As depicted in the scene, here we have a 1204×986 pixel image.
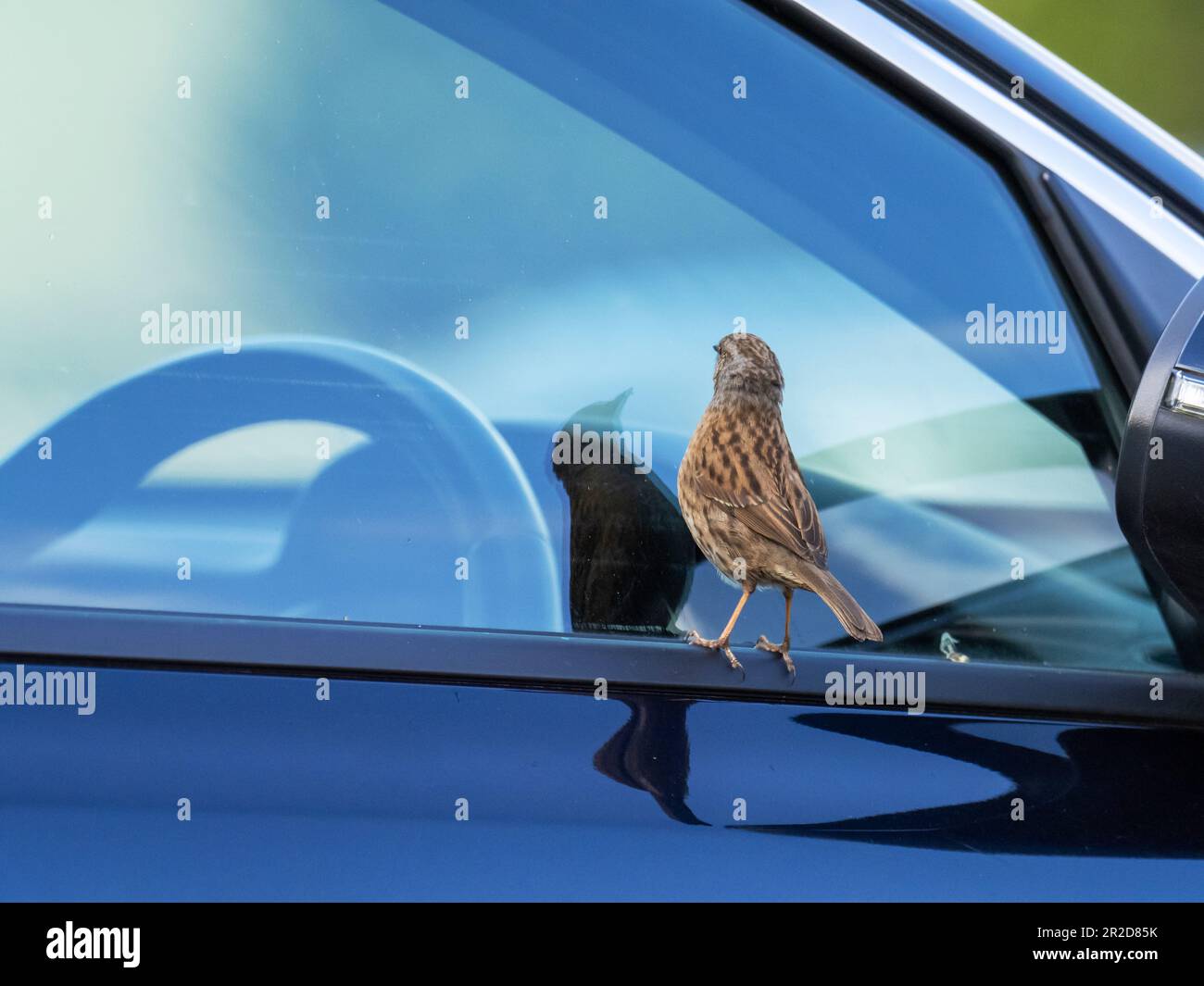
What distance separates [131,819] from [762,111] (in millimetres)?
1257

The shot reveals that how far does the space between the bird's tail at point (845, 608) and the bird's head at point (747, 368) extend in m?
0.25

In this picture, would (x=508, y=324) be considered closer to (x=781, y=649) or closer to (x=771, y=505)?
(x=771, y=505)

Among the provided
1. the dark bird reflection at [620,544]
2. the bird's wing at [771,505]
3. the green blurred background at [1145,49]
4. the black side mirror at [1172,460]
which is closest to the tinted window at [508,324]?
the dark bird reflection at [620,544]

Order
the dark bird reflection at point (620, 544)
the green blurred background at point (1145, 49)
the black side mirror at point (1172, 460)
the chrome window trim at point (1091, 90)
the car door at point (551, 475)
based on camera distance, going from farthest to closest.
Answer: the green blurred background at point (1145, 49) < the chrome window trim at point (1091, 90) < the dark bird reflection at point (620, 544) < the car door at point (551, 475) < the black side mirror at point (1172, 460)

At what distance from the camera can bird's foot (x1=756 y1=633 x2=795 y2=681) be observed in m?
1.68

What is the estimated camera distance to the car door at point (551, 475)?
5.04 feet

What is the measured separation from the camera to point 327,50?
1901mm

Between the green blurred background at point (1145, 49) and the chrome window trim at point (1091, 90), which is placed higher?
the green blurred background at point (1145, 49)

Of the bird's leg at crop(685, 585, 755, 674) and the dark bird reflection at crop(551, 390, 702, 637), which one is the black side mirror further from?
the dark bird reflection at crop(551, 390, 702, 637)

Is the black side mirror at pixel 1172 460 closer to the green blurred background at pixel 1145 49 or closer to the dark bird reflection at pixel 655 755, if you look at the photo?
the dark bird reflection at pixel 655 755

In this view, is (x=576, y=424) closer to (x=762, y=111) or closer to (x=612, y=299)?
(x=612, y=299)

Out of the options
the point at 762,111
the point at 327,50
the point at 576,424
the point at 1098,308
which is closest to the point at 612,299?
the point at 576,424

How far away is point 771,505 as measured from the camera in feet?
5.80

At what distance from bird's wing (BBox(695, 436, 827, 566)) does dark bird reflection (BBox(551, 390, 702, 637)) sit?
0.33 ft
